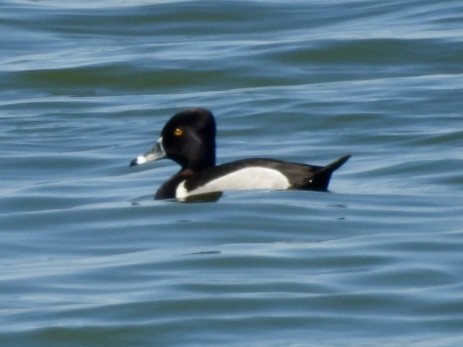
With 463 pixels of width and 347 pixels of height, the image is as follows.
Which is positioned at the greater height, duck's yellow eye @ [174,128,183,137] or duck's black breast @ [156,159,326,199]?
duck's yellow eye @ [174,128,183,137]

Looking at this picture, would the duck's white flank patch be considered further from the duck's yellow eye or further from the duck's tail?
the duck's yellow eye

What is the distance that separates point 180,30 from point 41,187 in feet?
29.3

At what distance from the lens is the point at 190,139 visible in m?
14.3

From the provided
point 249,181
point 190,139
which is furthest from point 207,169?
point 249,181

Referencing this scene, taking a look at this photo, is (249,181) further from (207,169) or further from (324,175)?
(207,169)

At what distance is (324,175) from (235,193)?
2.26ft

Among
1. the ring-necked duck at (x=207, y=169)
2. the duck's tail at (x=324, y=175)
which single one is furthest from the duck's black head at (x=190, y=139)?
the duck's tail at (x=324, y=175)

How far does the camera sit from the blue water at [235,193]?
9.83m

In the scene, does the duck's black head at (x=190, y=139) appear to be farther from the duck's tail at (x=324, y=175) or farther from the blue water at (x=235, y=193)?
the duck's tail at (x=324, y=175)

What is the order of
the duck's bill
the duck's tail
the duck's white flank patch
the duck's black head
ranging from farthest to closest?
1. the duck's bill
2. the duck's black head
3. the duck's white flank patch
4. the duck's tail

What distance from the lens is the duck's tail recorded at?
13375mm

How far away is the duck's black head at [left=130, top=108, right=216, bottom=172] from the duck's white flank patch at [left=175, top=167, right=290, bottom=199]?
504mm

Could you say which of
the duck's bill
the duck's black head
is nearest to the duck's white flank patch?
the duck's black head

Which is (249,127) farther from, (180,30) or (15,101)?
(180,30)
